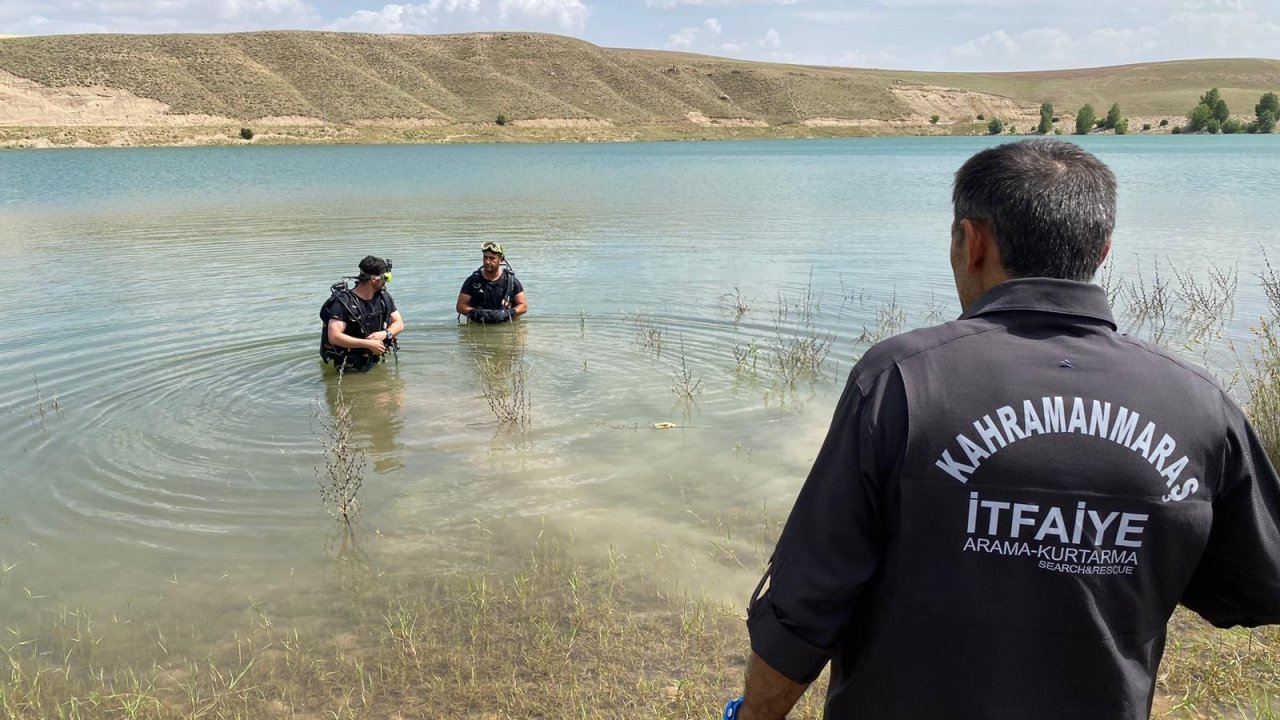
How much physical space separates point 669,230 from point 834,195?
977 centimetres

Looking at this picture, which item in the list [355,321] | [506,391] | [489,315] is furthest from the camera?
[489,315]

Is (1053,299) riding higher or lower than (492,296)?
higher

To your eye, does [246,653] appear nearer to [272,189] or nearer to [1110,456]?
[1110,456]

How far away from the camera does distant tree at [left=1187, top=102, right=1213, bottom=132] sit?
109000 mm

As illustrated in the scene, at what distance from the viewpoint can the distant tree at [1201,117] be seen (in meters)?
109

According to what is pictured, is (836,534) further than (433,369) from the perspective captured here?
No

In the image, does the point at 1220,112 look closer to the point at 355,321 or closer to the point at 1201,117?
the point at 1201,117

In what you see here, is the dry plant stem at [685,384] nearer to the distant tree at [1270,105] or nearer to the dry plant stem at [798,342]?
the dry plant stem at [798,342]

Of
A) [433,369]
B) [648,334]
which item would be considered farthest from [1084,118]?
[433,369]

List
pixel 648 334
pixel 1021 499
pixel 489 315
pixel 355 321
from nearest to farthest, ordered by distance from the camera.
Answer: pixel 1021 499
pixel 355 321
pixel 648 334
pixel 489 315

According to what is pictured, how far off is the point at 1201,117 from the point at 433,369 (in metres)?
124

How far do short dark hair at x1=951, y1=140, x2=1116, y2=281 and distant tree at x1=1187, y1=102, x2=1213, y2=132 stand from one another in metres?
128

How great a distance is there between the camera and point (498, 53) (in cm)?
12850

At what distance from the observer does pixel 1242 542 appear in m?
1.89
